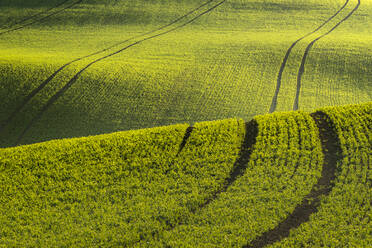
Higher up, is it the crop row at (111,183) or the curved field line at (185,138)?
the curved field line at (185,138)

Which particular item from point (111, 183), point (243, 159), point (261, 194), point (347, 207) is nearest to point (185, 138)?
point (243, 159)

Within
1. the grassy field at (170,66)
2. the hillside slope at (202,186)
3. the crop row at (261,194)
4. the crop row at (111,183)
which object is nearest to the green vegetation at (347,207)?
the hillside slope at (202,186)

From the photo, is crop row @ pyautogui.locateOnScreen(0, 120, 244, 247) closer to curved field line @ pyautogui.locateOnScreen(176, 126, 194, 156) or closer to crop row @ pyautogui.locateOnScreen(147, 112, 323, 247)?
curved field line @ pyautogui.locateOnScreen(176, 126, 194, 156)

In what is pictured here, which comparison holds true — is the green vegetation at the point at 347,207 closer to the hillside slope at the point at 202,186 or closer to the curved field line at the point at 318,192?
the hillside slope at the point at 202,186

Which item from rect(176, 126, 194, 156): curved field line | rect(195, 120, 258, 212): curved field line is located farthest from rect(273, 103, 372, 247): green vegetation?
rect(176, 126, 194, 156): curved field line

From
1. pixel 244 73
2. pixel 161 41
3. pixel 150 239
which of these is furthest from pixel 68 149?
pixel 161 41

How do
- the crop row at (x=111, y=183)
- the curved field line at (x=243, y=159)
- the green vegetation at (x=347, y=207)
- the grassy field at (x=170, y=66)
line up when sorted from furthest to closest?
the grassy field at (x=170, y=66), the curved field line at (x=243, y=159), the crop row at (x=111, y=183), the green vegetation at (x=347, y=207)

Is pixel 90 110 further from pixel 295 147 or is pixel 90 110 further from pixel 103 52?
pixel 295 147
